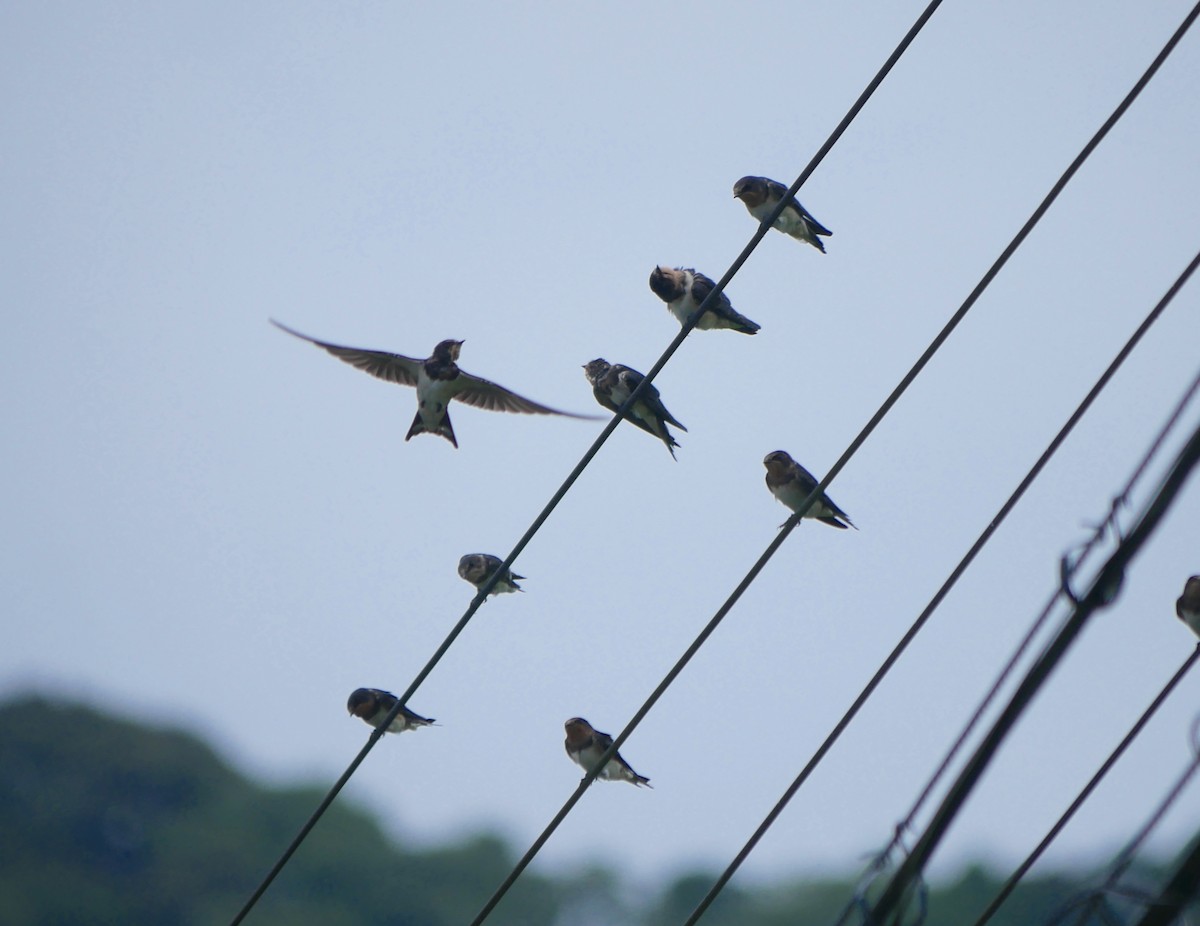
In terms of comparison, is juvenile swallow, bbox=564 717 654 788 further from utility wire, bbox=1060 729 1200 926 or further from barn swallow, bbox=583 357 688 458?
utility wire, bbox=1060 729 1200 926

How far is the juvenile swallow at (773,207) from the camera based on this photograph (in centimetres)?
952

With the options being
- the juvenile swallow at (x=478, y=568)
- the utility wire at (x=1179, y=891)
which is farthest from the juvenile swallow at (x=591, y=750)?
the utility wire at (x=1179, y=891)

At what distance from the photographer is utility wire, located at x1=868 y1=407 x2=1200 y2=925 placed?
331 cm

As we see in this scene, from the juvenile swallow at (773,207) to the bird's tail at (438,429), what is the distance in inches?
98.9

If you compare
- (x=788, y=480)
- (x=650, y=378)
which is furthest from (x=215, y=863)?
(x=650, y=378)

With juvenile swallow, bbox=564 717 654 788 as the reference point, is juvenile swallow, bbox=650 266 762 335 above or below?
above

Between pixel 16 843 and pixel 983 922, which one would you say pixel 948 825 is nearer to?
pixel 983 922

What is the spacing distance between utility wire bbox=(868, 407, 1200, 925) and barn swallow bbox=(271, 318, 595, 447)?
6271mm

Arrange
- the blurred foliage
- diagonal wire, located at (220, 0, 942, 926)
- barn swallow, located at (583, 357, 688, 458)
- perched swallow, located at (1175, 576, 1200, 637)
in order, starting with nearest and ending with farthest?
diagonal wire, located at (220, 0, 942, 926), perched swallow, located at (1175, 576, 1200, 637), barn swallow, located at (583, 357, 688, 458), the blurred foliage

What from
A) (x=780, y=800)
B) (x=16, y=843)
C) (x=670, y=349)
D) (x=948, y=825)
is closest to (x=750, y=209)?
(x=670, y=349)

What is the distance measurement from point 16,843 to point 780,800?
51.8 m

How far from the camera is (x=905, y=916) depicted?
4.04 meters

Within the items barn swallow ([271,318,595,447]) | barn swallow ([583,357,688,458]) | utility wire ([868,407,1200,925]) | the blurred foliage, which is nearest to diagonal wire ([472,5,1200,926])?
utility wire ([868,407,1200,925])

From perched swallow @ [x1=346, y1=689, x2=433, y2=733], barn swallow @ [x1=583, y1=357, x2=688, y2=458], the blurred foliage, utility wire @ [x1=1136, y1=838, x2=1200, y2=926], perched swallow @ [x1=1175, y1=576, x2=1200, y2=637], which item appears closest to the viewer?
utility wire @ [x1=1136, y1=838, x2=1200, y2=926]
